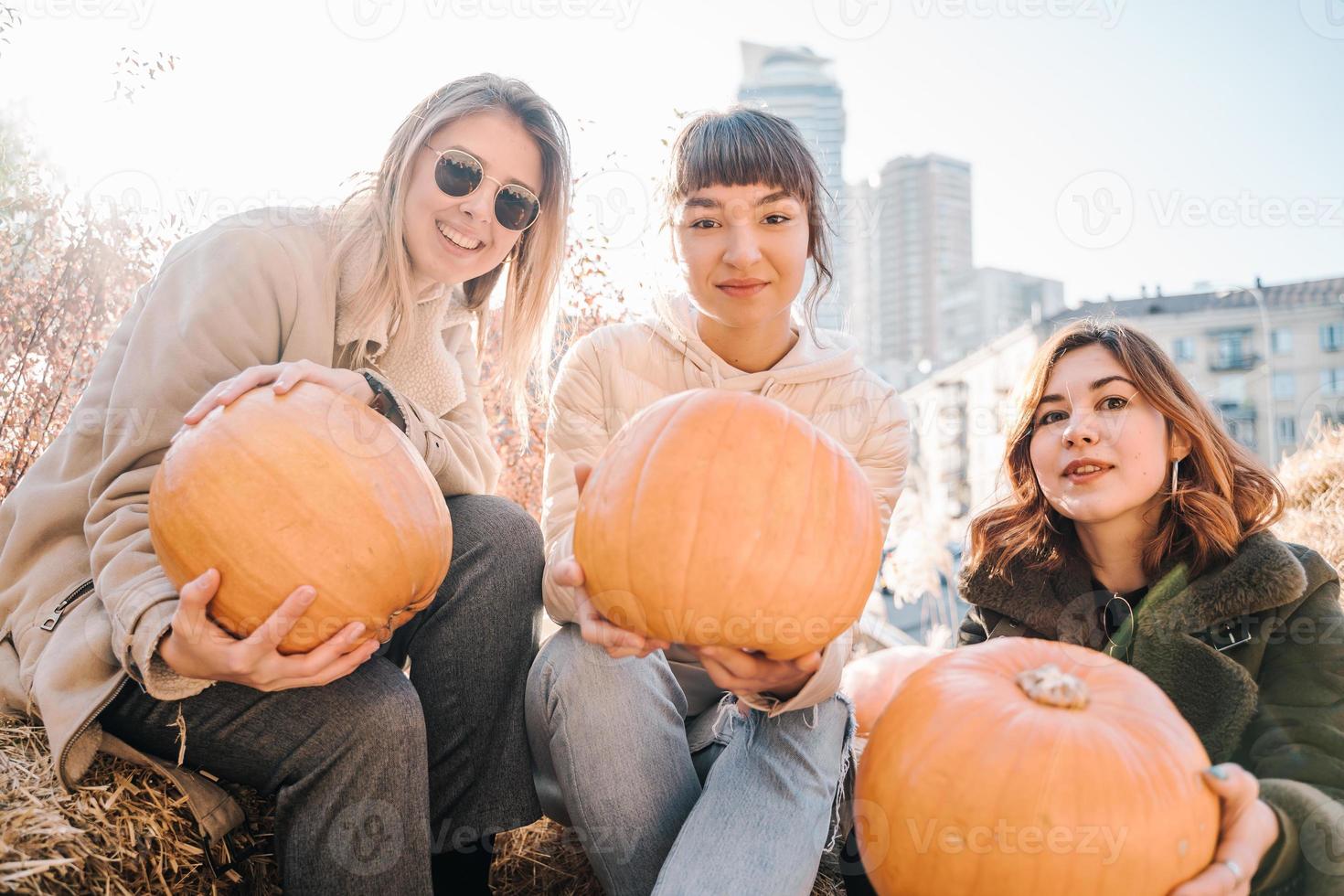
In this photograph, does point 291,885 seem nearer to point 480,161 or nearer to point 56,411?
point 480,161

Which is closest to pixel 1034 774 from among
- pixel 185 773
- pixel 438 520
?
pixel 438 520

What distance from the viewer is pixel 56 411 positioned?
121 inches

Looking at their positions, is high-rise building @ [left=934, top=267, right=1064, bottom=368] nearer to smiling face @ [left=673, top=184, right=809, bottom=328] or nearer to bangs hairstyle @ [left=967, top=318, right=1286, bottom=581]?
bangs hairstyle @ [left=967, top=318, right=1286, bottom=581]

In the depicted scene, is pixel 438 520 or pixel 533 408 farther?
pixel 533 408

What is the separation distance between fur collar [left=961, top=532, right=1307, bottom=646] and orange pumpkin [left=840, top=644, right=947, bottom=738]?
0.46 m

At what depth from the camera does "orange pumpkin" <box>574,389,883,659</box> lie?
1414mm

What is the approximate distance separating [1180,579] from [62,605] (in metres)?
2.47

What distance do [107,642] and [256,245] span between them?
2.94ft

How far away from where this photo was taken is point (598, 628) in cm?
156

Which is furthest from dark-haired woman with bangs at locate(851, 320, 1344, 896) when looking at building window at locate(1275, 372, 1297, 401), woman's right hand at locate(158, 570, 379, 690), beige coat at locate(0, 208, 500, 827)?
building window at locate(1275, 372, 1297, 401)

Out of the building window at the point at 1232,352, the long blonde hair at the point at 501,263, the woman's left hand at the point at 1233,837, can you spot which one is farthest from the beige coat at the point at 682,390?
the building window at the point at 1232,352

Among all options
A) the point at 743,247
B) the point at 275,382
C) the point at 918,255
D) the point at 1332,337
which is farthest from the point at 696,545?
the point at 918,255

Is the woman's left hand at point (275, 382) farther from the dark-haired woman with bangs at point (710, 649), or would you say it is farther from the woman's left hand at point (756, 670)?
the woman's left hand at point (756, 670)

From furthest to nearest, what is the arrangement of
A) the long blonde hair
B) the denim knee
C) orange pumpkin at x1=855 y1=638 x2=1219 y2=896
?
1. the long blonde hair
2. the denim knee
3. orange pumpkin at x1=855 y1=638 x2=1219 y2=896
